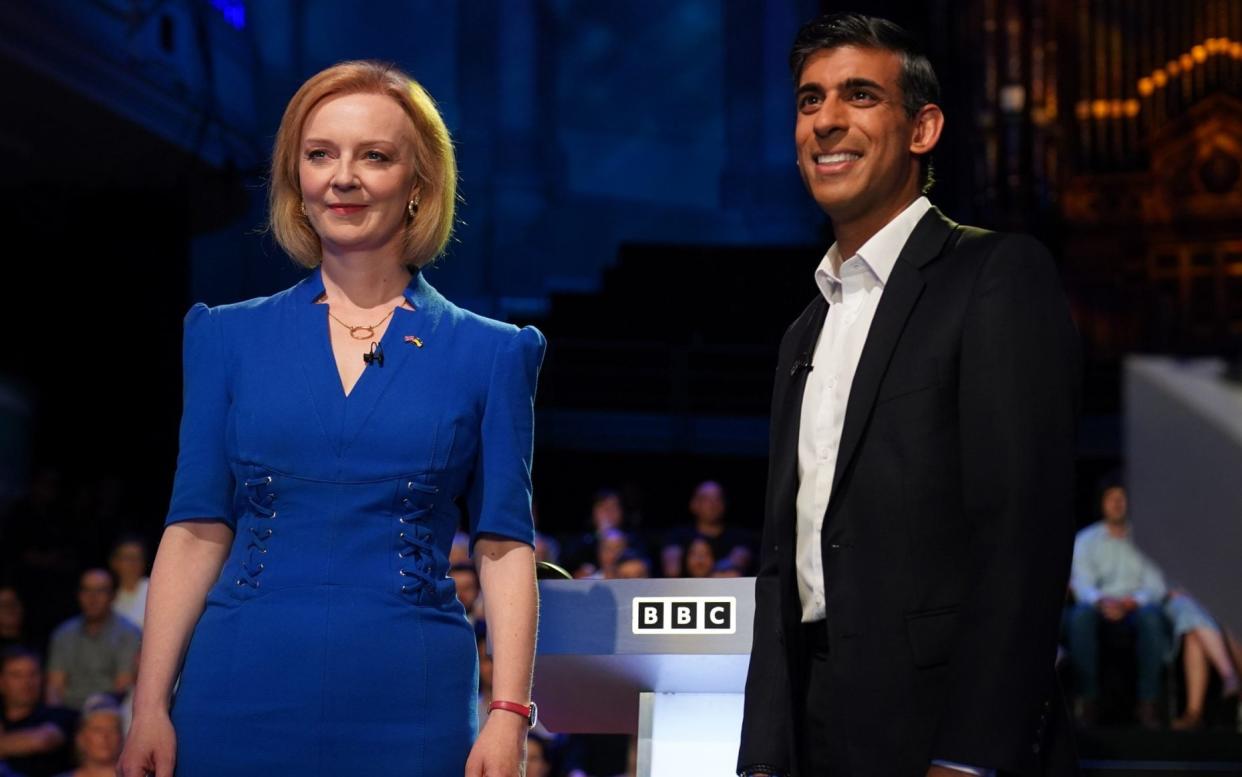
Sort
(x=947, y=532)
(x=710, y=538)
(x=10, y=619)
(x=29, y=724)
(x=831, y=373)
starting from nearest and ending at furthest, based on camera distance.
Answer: (x=947, y=532)
(x=831, y=373)
(x=29, y=724)
(x=10, y=619)
(x=710, y=538)

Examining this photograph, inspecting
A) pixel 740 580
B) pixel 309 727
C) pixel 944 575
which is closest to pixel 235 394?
pixel 309 727

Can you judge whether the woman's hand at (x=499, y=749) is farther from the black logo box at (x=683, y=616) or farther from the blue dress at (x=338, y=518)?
the black logo box at (x=683, y=616)

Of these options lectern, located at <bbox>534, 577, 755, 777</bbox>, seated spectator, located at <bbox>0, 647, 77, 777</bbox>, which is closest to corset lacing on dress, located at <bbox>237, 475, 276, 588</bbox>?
lectern, located at <bbox>534, 577, 755, 777</bbox>

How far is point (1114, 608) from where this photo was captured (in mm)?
6598

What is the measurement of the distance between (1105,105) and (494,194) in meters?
4.14

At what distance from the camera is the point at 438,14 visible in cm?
1081

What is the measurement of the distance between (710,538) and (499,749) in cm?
521

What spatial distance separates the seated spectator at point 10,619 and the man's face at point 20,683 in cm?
53

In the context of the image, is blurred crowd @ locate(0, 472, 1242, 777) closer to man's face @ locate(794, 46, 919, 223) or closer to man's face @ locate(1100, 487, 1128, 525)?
man's face @ locate(1100, 487, 1128, 525)

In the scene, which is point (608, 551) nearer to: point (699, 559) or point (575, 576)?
point (575, 576)

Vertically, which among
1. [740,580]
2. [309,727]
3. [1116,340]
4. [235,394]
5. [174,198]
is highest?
[174,198]

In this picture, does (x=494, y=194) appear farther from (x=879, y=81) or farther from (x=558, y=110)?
(x=879, y=81)

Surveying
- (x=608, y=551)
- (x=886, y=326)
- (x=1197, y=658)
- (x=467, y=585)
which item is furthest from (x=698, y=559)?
(x=886, y=326)

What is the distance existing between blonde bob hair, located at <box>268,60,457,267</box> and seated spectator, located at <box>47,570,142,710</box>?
13.8 ft
